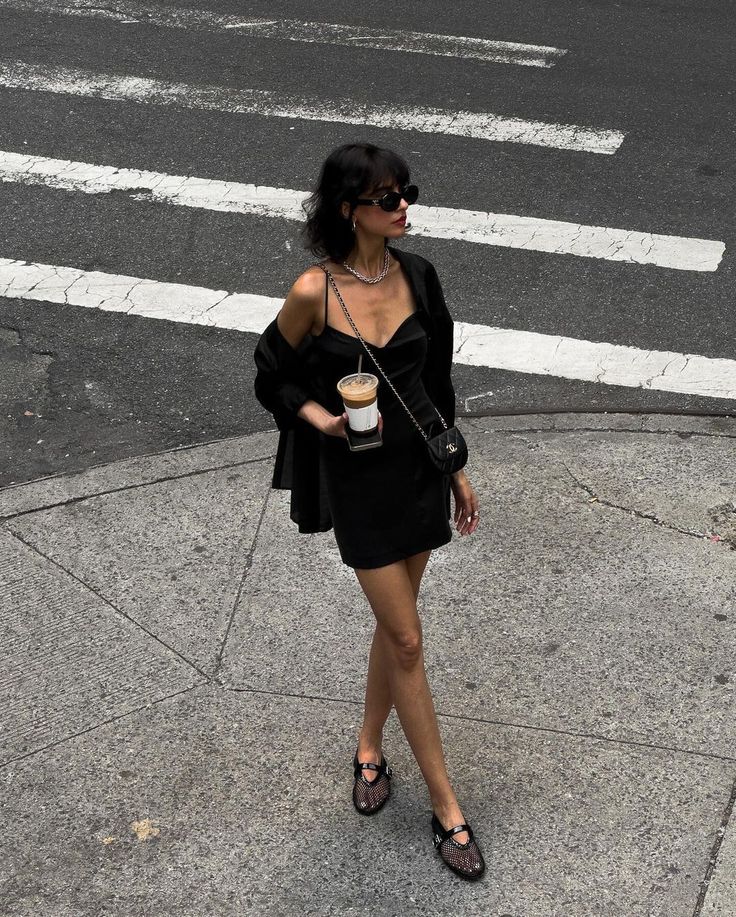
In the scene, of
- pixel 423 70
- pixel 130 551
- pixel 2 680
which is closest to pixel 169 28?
pixel 423 70

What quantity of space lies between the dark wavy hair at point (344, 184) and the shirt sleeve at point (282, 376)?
0.30 m

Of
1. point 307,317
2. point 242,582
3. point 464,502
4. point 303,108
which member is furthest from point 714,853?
point 303,108

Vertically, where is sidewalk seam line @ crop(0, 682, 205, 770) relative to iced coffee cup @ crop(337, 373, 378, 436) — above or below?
below

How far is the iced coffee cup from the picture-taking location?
3268 mm

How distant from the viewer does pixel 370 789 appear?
4086 millimetres

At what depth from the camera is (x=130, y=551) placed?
5.39 meters

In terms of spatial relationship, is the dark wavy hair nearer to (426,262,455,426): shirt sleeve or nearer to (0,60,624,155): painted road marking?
(426,262,455,426): shirt sleeve

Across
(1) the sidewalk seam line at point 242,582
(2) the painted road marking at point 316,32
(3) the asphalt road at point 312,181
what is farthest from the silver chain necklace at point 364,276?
(2) the painted road marking at point 316,32

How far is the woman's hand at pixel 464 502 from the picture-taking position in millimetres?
3863

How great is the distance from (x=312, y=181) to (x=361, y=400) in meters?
5.83

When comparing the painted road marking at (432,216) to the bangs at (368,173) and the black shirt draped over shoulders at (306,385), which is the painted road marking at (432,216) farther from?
the bangs at (368,173)

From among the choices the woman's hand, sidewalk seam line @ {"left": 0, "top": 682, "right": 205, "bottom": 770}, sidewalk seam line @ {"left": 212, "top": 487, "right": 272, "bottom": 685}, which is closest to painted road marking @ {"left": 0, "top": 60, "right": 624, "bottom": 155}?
sidewalk seam line @ {"left": 212, "top": 487, "right": 272, "bottom": 685}

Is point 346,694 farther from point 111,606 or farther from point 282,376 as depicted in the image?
point 282,376

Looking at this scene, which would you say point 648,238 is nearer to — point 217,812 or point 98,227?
point 98,227
